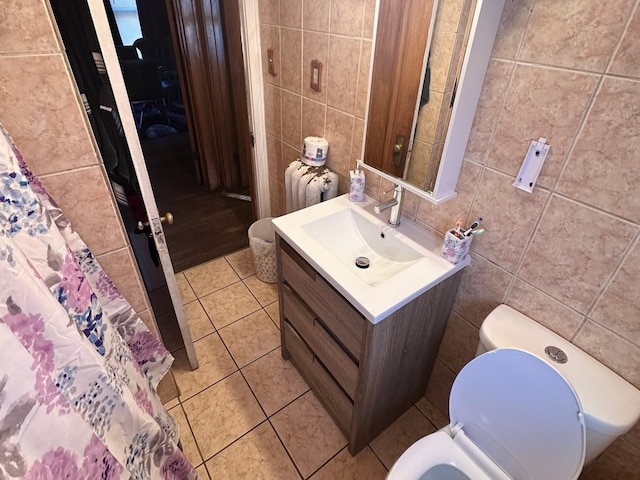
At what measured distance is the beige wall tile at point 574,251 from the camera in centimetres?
82

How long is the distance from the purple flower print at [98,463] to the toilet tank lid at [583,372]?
1028mm

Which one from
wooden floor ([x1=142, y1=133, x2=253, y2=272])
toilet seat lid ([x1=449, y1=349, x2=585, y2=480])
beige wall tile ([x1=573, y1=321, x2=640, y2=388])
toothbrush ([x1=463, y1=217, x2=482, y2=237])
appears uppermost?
toothbrush ([x1=463, y1=217, x2=482, y2=237])

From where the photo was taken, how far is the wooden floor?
2492mm

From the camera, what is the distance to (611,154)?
2.53ft

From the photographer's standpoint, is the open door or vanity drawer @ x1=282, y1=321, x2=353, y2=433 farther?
vanity drawer @ x1=282, y1=321, x2=353, y2=433

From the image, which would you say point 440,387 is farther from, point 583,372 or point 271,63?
point 271,63

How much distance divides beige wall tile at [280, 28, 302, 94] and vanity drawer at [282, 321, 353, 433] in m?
1.14

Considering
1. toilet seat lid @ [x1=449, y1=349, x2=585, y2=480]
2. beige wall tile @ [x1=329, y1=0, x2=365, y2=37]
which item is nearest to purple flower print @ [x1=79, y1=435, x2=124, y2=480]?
toilet seat lid @ [x1=449, y1=349, x2=585, y2=480]

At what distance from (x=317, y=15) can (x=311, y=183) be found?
669 mm

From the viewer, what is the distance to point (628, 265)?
2.65 ft

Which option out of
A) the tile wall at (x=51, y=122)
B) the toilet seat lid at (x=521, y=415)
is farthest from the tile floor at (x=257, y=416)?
the tile wall at (x=51, y=122)

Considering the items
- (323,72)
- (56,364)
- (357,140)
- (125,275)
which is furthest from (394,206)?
(56,364)

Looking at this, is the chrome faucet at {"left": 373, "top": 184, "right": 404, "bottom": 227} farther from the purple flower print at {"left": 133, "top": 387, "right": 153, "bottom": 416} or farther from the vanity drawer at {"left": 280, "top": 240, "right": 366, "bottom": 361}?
the purple flower print at {"left": 133, "top": 387, "right": 153, "bottom": 416}

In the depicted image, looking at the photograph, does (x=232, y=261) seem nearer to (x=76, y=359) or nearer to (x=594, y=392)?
(x=76, y=359)
